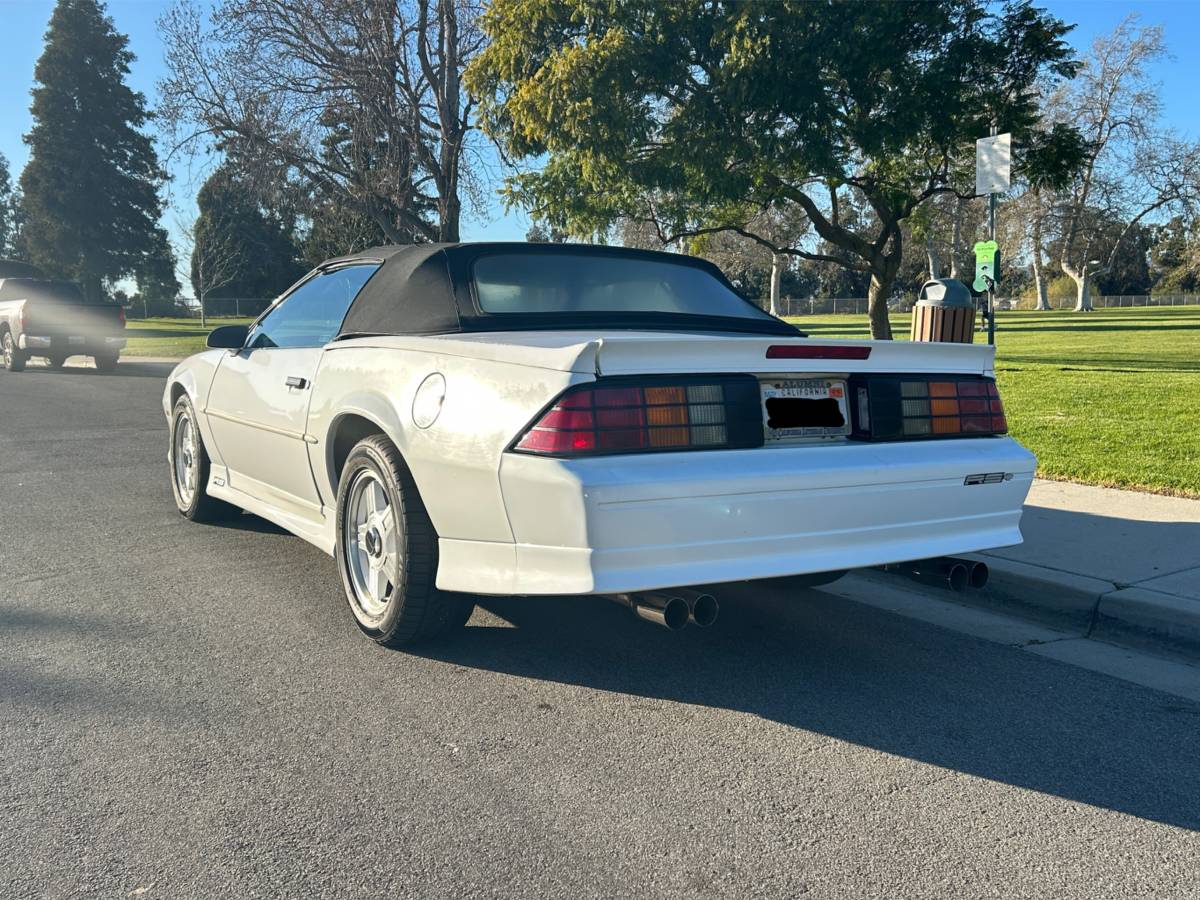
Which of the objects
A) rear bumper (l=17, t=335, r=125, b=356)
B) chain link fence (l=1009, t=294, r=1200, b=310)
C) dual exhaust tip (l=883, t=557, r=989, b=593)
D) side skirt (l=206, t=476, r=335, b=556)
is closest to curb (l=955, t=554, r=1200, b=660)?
dual exhaust tip (l=883, t=557, r=989, b=593)

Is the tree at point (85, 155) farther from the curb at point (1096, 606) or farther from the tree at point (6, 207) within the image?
the curb at point (1096, 606)

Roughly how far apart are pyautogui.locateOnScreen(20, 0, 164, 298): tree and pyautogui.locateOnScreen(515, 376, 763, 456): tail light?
61.0m

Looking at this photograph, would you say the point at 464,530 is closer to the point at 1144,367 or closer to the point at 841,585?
the point at 841,585

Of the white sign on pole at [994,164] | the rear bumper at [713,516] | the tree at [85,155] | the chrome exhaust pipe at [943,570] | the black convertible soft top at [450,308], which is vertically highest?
the tree at [85,155]

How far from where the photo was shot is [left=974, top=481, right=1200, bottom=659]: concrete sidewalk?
4.40 meters

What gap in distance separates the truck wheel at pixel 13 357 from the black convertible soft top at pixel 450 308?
19.3 metres

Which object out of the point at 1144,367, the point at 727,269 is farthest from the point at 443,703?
the point at 727,269

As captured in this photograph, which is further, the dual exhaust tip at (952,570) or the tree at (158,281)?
the tree at (158,281)

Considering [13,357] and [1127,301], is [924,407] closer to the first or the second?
[13,357]

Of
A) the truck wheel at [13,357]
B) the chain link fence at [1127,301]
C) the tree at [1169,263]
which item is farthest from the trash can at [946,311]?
the chain link fence at [1127,301]

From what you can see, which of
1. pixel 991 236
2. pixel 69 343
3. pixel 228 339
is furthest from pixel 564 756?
pixel 69 343

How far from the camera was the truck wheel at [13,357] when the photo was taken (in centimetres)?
2117

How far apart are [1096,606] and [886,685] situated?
1.33 meters

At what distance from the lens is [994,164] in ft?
26.6
